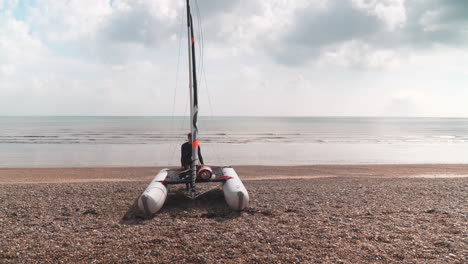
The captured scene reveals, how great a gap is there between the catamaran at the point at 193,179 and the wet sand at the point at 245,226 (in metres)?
0.36

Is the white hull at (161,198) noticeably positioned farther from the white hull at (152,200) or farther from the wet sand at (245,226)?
the wet sand at (245,226)

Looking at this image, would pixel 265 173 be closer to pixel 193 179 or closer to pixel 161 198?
pixel 193 179

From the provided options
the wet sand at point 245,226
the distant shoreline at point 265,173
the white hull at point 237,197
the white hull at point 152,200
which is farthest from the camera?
the distant shoreline at point 265,173

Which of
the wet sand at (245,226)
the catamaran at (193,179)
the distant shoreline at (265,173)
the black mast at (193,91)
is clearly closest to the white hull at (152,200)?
the catamaran at (193,179)

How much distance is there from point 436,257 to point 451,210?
13.0 ft

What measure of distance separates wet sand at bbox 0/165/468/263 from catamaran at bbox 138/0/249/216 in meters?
0.36

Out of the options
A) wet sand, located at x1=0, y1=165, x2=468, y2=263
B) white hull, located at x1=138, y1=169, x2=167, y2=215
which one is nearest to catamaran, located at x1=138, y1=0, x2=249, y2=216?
white hull, located at x1=138, y1=169, x2=167, y2=215

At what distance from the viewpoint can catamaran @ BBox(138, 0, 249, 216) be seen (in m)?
8.01

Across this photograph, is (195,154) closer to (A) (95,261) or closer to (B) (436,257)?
(A) (95,261)

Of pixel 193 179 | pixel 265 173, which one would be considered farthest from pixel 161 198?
pixel 265 173

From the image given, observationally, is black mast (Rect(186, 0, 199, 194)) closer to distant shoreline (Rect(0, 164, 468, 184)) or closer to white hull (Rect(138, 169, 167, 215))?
white hull (Rect(138, 169, 167, 215))

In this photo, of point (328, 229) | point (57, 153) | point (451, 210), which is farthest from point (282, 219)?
point (57, 153)

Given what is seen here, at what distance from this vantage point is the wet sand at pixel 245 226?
5.50 meters

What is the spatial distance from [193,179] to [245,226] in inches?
113
